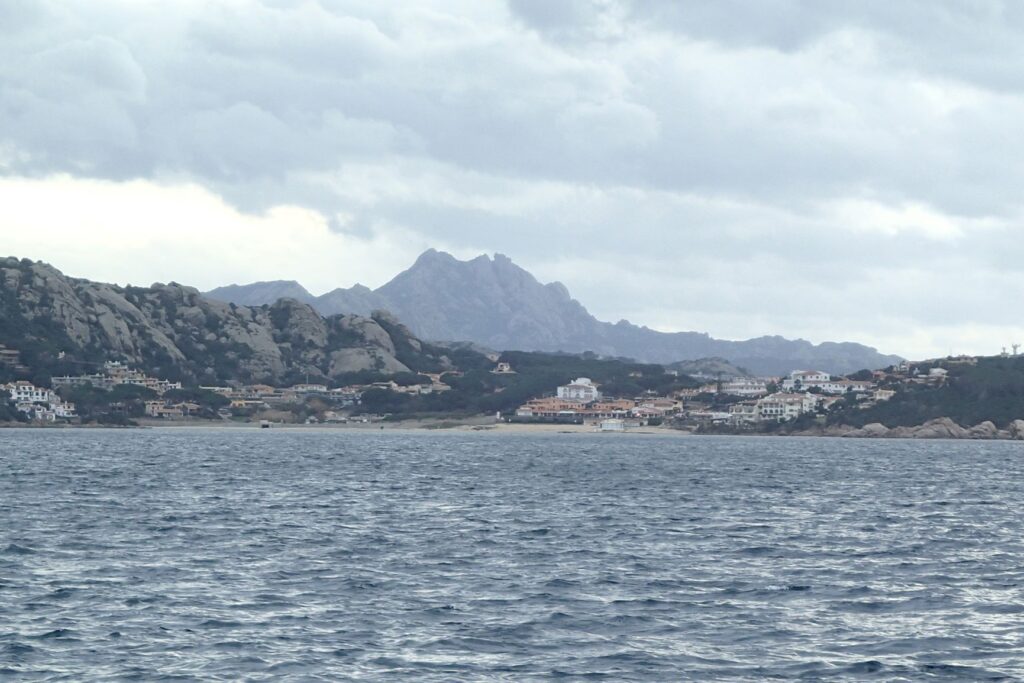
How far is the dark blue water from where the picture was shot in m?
33.2

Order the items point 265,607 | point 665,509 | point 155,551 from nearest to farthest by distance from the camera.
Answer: point 265,607, point 155,551, point 665,509

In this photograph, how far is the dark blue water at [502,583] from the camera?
1307 inches

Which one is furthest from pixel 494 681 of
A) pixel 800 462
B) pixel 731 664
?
pixel 800 462

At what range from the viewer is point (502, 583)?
45.6 meters

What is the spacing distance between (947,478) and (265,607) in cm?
9237

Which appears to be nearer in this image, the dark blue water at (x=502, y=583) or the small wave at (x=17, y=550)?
the dark blue water at (x=502, y=583)

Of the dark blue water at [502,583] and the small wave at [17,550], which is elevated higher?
the small wave at [17,550]

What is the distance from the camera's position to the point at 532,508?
255 feet

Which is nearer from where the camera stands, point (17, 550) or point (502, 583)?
point (502, 583)

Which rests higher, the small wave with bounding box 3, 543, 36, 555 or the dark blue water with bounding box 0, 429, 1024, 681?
the small wave with bounding box 3, 543, 36, 555

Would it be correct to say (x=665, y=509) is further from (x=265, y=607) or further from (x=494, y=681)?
(x=494, y=681)

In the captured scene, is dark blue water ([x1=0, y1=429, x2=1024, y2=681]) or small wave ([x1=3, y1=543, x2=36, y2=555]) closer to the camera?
dark blue water ([x1=0, y1=429, x2=1024, y2=681])

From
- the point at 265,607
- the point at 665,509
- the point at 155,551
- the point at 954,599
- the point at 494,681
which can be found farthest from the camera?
the point at 665,509

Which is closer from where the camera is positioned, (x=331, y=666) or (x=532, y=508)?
(x=331, y=666)
